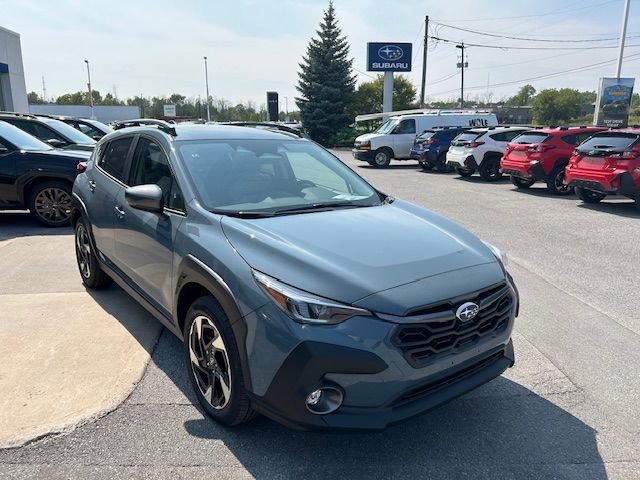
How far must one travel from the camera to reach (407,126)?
2175 cm

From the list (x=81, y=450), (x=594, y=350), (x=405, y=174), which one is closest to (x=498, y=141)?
(x=405, y=174)

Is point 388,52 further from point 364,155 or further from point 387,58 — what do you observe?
point 364,155

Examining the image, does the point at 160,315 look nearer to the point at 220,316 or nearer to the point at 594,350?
the point at 220,316

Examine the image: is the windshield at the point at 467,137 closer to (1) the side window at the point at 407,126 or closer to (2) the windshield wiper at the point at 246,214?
(1) the side window at the point at 407,126

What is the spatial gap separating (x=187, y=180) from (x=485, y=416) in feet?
8.11

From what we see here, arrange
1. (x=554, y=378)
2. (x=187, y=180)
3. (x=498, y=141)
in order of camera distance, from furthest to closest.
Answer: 1. (x=498, y=141)
2. (x=554, y=378)
3. (x=187, y=180)

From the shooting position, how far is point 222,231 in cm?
285

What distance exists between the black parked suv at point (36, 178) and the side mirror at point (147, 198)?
5468mm

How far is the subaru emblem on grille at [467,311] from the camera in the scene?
2.47m

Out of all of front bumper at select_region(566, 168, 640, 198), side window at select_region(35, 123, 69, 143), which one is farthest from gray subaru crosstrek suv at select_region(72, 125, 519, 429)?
front bumper at select_region(566, 168, 640, 198)

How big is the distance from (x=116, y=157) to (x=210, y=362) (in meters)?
2.54

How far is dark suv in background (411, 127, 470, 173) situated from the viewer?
61.4ft

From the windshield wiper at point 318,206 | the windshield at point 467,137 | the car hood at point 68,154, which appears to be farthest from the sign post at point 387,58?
the windshield wiper at point 318,206

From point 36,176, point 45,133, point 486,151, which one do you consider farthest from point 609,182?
point 45,133
